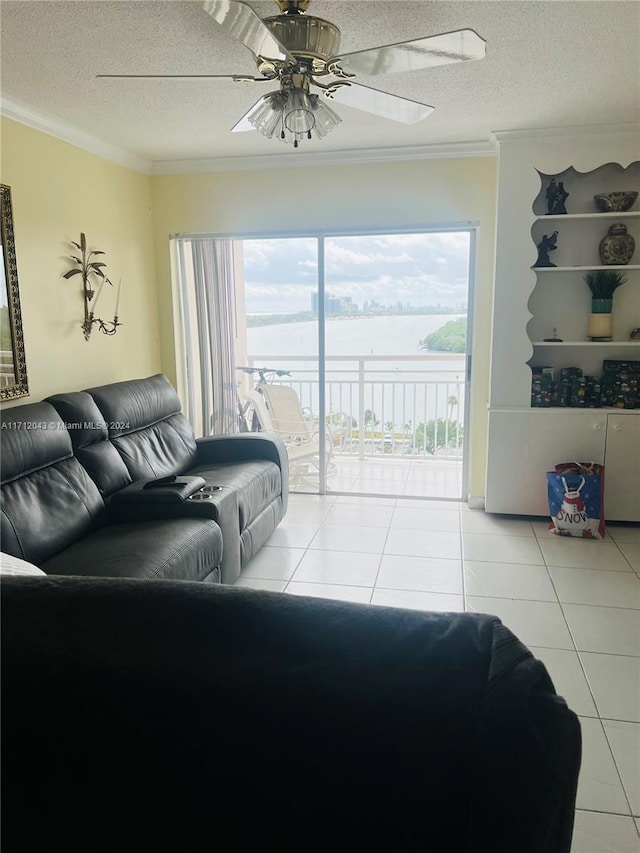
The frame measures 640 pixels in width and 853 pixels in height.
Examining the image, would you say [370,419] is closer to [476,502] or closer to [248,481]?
[476,502]

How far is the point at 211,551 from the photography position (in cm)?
274

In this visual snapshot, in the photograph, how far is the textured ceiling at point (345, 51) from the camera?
2.12 metres

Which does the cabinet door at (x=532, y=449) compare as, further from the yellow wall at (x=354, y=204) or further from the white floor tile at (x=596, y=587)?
the white floor tile at (x=596, y=587)

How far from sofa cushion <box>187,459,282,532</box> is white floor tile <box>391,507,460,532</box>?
89 centimetres

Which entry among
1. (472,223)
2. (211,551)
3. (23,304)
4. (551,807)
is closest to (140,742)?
(551,807)

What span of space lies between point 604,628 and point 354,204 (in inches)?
124

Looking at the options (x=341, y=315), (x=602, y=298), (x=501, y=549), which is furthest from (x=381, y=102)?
(x=341, y=315)

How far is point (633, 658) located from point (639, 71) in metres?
2.58

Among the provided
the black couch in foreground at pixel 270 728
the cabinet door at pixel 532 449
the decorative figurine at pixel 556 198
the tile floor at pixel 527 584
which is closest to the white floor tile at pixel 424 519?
the tile floor at pixel 527 584

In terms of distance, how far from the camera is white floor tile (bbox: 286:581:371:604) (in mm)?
2981

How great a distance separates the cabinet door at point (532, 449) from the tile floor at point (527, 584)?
147 mm

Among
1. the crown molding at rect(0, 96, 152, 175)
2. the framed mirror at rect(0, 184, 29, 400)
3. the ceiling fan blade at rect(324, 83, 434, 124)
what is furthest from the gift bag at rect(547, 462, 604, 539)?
the crown molding at rect(0, 96, 152, 175)

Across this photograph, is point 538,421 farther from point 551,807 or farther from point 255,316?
point 551,807

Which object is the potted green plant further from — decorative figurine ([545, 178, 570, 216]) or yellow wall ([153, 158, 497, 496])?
yellow wall ([153, 158, 497, 496])
